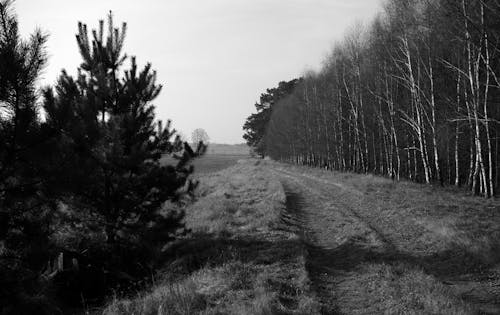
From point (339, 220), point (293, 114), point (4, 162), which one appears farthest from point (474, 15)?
point (293, 114)

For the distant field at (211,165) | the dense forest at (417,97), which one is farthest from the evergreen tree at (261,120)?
the dense forest at (417,97)

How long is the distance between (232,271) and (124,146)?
13.2ft

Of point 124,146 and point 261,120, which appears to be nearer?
point 124,146

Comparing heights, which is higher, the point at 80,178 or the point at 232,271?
the point at 80,178

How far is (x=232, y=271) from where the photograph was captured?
7.26 m

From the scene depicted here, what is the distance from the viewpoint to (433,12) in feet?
54.9

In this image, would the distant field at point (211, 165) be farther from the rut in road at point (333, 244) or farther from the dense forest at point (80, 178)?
the dense forest at point (80, 178)

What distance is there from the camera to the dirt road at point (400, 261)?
5523 mm

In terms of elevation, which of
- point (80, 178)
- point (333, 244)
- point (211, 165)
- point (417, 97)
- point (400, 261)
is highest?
point (417, 97)

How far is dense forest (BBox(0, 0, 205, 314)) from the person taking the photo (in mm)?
4859

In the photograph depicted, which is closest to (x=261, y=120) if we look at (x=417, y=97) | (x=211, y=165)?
(x=211, y=165)

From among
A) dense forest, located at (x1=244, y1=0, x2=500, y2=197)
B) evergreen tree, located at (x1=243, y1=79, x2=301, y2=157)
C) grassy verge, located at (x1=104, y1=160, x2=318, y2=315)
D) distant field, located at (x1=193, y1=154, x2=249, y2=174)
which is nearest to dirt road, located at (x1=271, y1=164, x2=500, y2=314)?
grassy verge, located at (x1=104, y1=160, x2=318, y2=315)

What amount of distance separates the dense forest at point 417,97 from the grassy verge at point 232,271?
8.58 metres

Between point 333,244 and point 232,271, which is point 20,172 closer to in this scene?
point 232,271
